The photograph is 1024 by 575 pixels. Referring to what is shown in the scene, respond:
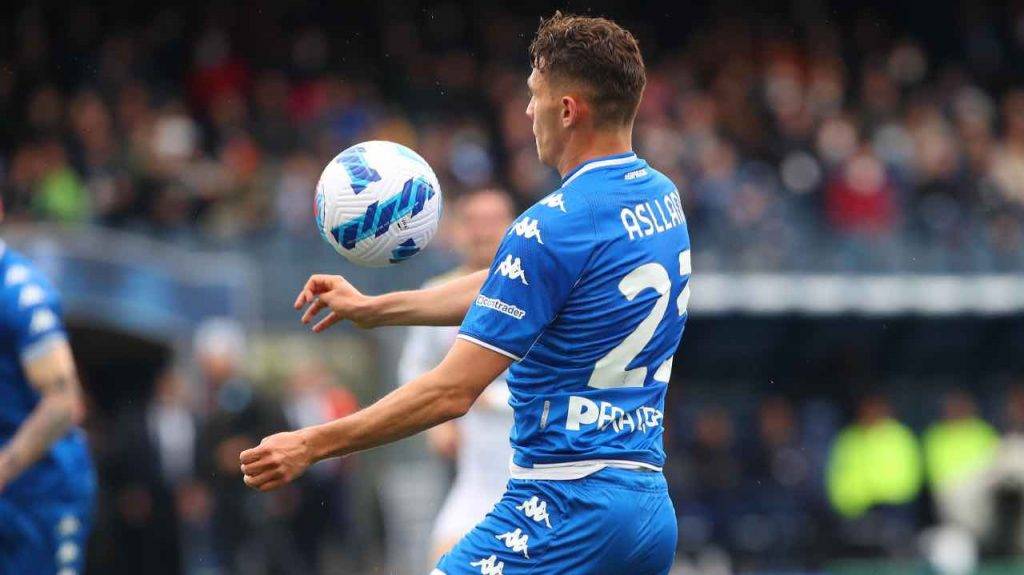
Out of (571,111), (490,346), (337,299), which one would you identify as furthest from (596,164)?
(337,299)

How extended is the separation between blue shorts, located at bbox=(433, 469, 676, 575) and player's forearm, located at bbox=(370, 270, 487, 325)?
0.83 meters

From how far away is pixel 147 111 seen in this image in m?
17.3

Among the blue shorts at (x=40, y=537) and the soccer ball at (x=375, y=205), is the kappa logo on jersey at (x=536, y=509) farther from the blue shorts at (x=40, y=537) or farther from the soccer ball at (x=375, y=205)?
the blue shorts at (x=40, y=537)

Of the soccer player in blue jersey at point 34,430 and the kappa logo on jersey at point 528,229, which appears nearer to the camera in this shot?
the kappa logo on jersey at point 528,229

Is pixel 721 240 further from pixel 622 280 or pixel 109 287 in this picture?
pixel 622 280

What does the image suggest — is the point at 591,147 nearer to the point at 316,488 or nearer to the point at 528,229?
the point at 528,229

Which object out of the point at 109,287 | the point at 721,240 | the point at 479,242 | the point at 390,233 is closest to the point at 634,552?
the point at 390,233

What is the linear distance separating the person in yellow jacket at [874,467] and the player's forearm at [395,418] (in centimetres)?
1302

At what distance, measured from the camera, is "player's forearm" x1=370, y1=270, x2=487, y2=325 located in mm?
5258

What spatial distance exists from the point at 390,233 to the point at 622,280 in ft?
3.32

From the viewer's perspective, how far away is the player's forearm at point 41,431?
6.43 metres

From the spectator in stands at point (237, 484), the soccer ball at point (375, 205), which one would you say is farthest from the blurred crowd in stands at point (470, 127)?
the soccer ball at point (375, 205)

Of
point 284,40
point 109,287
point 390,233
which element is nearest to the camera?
point 390,233

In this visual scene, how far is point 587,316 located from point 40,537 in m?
3.15
